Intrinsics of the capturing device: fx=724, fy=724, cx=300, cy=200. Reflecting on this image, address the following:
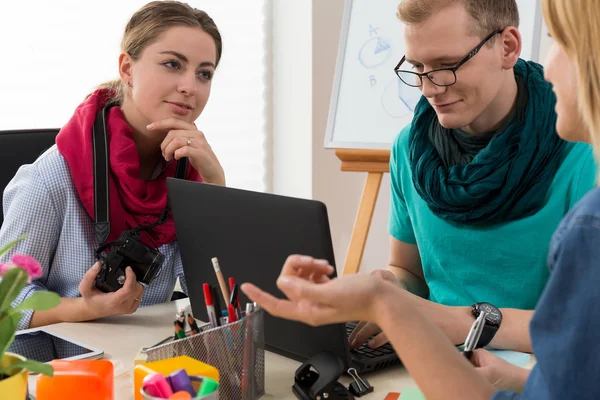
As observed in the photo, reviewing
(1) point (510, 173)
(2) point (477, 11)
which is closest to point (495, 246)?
(1) point (510, 173)

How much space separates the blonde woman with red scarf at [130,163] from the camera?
1569 millimetres

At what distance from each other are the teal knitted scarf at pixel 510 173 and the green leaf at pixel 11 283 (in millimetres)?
975

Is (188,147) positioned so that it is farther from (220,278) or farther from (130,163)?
(220,278)

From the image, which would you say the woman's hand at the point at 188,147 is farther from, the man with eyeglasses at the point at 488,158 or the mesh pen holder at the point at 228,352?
the mesh pen holder at the point at 228,352

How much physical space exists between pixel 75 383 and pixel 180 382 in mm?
172

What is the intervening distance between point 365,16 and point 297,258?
1.71 meters

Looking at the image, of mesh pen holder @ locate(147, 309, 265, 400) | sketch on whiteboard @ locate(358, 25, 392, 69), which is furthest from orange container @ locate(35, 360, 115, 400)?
sketch on whiteboard @ locate(358, 25, 392, 69)

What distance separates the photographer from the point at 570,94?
80 cm

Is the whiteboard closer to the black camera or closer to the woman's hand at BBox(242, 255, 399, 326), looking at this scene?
the black camera

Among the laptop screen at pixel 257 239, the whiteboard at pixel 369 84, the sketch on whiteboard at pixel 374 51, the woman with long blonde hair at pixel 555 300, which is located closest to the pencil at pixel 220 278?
the laptop screen at pixel 257 239

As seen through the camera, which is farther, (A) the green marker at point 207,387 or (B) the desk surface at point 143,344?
(B) the desk surface at point 143,344

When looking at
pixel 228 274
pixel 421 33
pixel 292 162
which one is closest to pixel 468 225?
pixel 421 33

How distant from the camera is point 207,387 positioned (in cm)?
87

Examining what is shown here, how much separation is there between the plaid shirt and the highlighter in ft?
2.51
